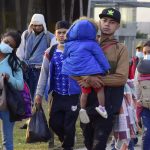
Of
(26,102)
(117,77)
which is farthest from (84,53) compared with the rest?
(26,102)

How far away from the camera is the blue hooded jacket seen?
5.50 metres

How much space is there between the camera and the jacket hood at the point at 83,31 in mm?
5594

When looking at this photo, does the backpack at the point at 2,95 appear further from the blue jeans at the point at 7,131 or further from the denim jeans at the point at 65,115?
the denim jeans at the point at 65,115

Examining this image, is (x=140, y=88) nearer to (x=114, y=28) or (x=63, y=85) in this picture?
(x=63, y=85)

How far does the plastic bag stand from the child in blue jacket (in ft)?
4.62

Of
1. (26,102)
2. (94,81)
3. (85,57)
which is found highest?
(85,57)

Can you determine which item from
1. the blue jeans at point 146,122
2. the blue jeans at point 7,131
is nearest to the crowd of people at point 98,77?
the blue jeans at point 7,131

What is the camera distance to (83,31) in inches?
220

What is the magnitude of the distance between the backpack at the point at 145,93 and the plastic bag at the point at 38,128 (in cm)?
125

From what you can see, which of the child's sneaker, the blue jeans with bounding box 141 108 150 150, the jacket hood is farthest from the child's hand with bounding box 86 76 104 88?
the blue jeans with bounding box 141 108 150 150

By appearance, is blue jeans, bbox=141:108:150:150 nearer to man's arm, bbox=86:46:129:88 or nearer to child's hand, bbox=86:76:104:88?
man's arm, bbox=86:46:129:88

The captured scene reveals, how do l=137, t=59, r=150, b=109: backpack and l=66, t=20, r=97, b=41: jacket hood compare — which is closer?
l=66, t=20, r=97, b=41: jacket hood

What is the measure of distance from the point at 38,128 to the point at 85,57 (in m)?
1.81

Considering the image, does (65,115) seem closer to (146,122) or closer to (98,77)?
(146,122)
